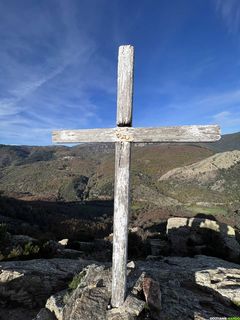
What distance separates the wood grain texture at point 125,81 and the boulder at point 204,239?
1127 cm

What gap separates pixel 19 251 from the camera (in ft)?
38.8

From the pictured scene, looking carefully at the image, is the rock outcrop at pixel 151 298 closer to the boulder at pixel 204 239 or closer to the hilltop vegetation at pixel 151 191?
the boulder at pixel 204 239

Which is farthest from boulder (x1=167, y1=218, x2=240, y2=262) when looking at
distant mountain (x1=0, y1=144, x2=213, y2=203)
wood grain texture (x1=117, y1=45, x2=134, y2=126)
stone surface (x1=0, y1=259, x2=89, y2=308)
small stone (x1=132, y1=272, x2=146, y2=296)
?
distant mountain (x1=0, y1=144, x2=213, y2=203)

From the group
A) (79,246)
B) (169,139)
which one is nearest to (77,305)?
(169,139)

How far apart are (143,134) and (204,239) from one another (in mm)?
12680

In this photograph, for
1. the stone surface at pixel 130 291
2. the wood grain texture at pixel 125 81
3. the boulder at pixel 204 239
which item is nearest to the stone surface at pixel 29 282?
the stone surface at pixel 130 291

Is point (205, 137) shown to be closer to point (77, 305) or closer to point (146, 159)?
point (77, 305)

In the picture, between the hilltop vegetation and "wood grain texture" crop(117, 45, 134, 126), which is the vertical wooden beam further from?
the hilltop vegetation

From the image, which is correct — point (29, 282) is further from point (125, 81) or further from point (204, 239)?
point (204, 239)

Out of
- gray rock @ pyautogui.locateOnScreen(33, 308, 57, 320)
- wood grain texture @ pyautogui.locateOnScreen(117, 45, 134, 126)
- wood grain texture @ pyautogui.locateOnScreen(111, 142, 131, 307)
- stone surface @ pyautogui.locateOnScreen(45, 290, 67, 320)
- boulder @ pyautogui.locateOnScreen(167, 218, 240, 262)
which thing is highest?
wood grain texture @ pyautogui.locateOnScreen(117, 45, 134, 126)

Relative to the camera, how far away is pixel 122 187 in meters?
6.41

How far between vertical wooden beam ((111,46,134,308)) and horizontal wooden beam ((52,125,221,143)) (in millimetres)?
199

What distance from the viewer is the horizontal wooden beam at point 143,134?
5.79m

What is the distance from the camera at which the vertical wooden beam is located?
21.0 feet
